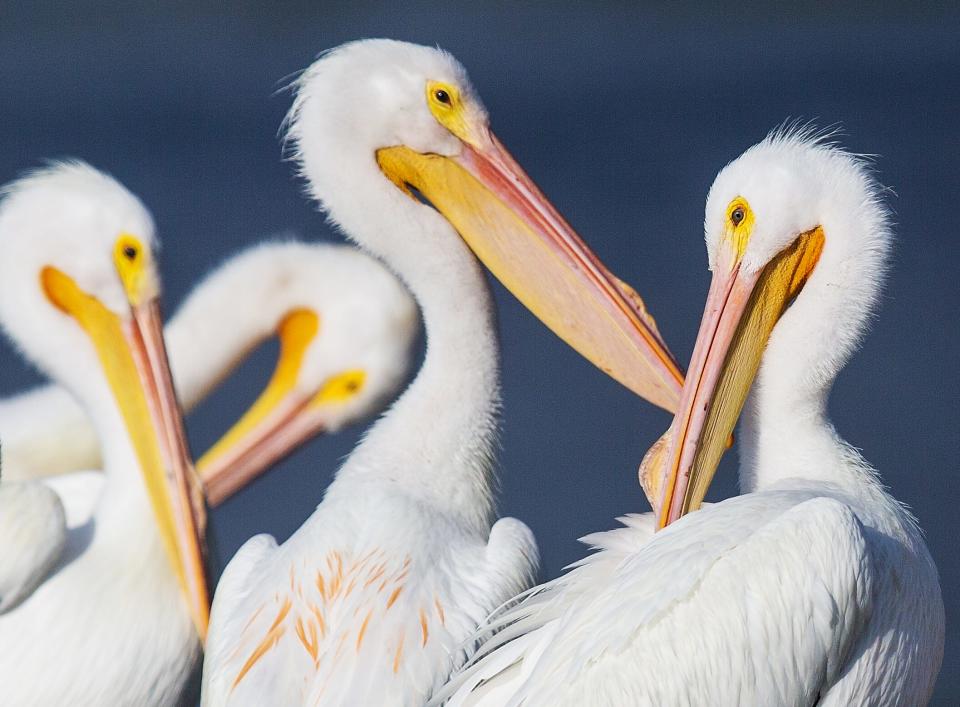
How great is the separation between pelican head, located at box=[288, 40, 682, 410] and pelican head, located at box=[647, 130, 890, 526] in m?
0.35

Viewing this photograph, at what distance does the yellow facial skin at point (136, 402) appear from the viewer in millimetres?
2729

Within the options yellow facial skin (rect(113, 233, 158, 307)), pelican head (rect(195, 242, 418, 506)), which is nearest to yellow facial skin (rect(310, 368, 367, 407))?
pelican head (rect(195, 242, 418, 506))

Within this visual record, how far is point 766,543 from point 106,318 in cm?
137

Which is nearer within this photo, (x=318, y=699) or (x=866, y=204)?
(x=318, y=699)

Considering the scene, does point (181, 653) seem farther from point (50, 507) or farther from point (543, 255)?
point (543, 255)

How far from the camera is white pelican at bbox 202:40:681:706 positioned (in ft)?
7.71

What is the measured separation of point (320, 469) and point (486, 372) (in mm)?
3113

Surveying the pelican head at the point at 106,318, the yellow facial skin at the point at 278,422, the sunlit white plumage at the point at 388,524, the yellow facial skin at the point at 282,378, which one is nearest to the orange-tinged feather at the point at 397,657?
the sunlit white plumage at the point at 388,524

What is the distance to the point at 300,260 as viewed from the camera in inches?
147

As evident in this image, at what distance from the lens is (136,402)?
2.81 m

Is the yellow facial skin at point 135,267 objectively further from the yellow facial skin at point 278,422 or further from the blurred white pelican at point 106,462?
the yellow facial skin at point 278,422

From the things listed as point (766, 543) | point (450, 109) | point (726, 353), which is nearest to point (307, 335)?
point (450, 109)

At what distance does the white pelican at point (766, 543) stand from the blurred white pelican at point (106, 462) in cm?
69

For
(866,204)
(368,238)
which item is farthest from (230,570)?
(866,204)
